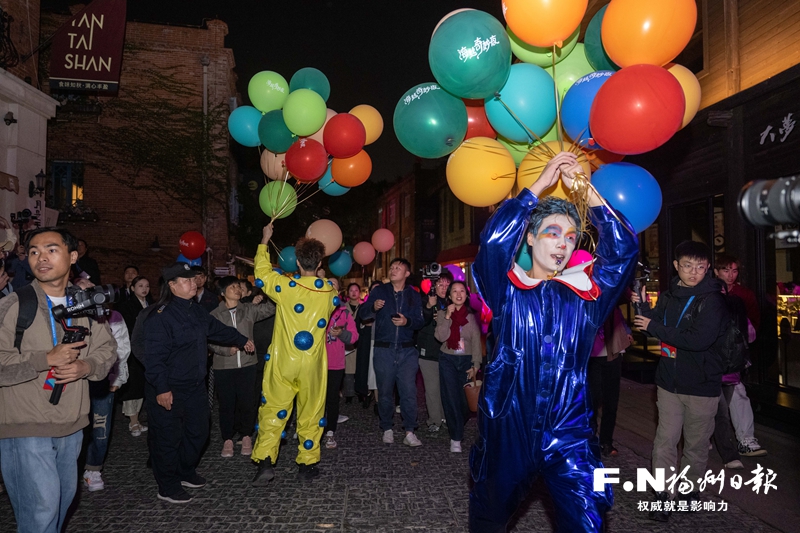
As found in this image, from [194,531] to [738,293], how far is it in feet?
19.5

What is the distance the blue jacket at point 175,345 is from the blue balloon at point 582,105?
11.2ft

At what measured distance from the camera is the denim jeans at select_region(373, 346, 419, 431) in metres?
6.40

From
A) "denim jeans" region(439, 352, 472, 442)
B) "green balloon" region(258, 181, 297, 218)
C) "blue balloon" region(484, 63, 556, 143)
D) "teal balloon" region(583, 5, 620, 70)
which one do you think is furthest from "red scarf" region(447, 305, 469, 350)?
"teal balloon" region(583, 5, 620, 70)

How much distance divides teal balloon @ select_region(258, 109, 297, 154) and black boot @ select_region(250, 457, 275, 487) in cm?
378

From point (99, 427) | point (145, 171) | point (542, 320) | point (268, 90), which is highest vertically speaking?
point (145, 171)

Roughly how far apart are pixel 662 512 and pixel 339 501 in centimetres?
250

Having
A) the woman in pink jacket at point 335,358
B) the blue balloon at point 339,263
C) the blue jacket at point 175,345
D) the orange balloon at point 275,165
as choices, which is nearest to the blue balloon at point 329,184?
the orange balloon at point 275,165

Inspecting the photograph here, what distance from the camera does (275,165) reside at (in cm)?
748

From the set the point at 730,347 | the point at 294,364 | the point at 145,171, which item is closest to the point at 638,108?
the point at 730,347

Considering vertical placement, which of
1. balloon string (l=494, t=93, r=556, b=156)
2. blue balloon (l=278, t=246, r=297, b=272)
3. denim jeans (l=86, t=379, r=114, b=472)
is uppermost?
balloon string (l=494, t=93, r=556, b=156)

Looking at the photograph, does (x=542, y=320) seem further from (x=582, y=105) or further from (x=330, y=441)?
(x=330, y=441)

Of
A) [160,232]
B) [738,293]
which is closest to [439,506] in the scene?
[738,293]

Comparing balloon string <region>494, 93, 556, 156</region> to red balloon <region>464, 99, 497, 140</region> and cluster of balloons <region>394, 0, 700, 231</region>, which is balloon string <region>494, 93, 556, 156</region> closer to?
cluster of balloons <region>394, 0, 700, 231</region>

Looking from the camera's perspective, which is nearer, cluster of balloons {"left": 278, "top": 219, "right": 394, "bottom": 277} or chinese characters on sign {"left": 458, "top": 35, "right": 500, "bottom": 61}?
chinese characters on sign {"left": 458, "top": 35, "right": 500, "bottom": 61}
